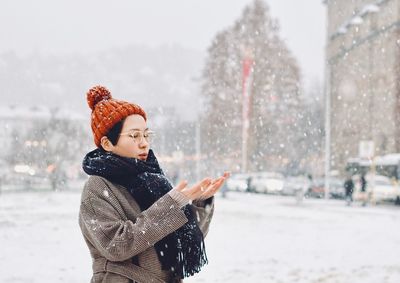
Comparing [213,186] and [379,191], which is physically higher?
[213,186]

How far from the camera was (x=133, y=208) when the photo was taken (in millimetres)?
2875

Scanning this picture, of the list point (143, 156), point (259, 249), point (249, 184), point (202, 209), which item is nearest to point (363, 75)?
point (249, 184)

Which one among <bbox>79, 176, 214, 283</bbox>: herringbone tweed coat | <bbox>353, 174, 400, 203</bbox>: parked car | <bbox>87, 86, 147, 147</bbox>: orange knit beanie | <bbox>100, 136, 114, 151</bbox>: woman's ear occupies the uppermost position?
<bbox>87, 86, 147, 147</bbox>: orange knit beanie

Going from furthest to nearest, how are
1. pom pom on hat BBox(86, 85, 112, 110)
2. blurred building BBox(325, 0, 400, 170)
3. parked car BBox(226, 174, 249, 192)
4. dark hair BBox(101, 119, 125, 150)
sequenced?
blurred building BBox(325, 0, 400, 170)
parked car BBox(226, 174, 249, 192)
pom pom on hat BBox(86, 85, 112, 110)
dark hair BBox(101, 119, 125, 150)

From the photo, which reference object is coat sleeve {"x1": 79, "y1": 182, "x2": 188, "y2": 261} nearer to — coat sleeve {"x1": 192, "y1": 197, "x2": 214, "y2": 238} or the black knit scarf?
the black knit scarf

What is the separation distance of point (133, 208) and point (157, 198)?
0.11m

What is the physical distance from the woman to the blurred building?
4062cm

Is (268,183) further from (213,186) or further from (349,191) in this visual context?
(213,186)

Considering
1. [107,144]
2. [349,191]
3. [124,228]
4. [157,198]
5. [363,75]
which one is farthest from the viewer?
[363,75]

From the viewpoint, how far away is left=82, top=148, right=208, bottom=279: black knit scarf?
285 cm

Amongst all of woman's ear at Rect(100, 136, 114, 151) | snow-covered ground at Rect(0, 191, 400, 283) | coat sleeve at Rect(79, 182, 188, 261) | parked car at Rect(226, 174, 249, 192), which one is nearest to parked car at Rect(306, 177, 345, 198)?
parked car at Rect(226, 174, 249, 192)

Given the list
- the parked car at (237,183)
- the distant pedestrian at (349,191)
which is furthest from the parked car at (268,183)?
the distant pedestrian at (349,191)

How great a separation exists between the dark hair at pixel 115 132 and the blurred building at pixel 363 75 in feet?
133

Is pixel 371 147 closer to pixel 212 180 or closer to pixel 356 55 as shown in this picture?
pixel 212 180
